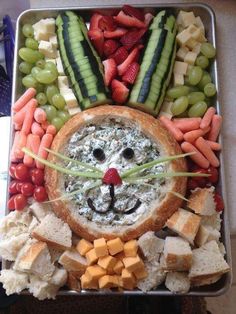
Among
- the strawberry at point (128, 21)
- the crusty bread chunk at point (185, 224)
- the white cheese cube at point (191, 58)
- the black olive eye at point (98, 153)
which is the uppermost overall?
the strawberry at point (128, 21)

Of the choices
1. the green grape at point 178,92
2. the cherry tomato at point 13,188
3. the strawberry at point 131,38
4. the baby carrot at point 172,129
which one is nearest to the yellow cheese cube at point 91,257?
the cherry tomato at point 13,188

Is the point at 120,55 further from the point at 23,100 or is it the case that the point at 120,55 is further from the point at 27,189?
the point at 27,189

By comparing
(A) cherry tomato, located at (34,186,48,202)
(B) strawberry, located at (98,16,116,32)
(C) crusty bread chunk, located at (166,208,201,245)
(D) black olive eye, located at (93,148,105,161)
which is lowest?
(C) crusty bread chunk, located at (166,208,201,245)

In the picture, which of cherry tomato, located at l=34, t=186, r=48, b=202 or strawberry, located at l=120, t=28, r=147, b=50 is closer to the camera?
cherry tomato, located at l=34, t=186, r=48, b=202

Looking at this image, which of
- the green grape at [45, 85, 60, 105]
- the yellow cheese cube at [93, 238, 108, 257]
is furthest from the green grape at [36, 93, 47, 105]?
the yellow cheese cube at [93, 238, 108, 257]

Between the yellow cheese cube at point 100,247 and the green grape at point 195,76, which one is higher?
the green grape at point 195,76

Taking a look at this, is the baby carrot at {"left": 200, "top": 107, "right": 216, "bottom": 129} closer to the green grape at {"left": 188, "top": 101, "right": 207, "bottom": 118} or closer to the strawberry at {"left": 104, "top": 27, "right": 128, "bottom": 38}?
the green grape at {"left": 188, "top": 101, "right": 207, "bottom": 118}

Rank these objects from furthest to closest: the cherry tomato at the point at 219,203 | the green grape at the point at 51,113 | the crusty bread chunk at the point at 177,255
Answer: the green grape at the point at 51,113 < the cherry tomato at the point at 219,203 < the crusty bread chunk at the point at 177,255

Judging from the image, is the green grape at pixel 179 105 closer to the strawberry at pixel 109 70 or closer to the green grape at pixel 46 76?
the strawberry at pixel 109 70
